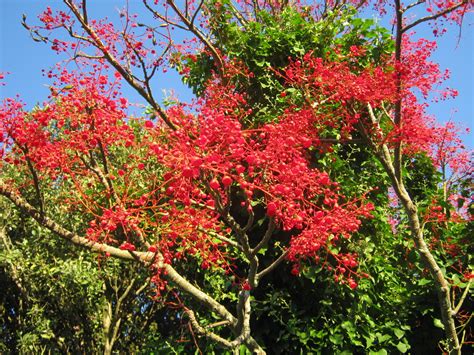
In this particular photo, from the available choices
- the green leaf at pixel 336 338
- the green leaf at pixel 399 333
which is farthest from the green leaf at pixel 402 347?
the green leaf at pixel 336 338

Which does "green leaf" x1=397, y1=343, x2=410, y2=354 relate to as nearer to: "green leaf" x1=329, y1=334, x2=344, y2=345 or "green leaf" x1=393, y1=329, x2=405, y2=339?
"green leaf" x1=393, y1=329, x2=405, y2=339

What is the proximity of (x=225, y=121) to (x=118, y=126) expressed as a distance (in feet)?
4.13

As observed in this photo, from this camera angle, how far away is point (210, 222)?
4207mm

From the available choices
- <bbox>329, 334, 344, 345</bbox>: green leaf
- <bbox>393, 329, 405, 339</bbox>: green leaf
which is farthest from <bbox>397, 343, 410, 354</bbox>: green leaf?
<bbox>329, 334, 344, 345</bbox>: green leaf

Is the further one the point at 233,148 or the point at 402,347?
the point at 402,347

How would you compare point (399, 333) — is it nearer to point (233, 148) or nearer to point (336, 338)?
point (336, 338)

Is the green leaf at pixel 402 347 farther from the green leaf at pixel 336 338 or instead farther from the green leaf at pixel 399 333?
the green leaf at pixel 336 338

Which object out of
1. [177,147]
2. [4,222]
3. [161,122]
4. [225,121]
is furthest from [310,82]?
[4,222]

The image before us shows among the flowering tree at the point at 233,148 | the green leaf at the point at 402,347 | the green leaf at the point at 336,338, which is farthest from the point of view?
the green leaf at the point at 402,347

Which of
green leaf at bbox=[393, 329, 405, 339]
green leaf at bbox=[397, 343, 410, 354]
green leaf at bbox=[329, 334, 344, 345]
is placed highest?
green leaf at bbox=[329, 334, 344, 345]

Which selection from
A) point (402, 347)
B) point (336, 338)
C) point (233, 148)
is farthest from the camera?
point (402, 347)

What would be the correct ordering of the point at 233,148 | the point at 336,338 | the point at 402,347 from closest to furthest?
the point at 233,148 < the point at 336,338 < the point at 402,347

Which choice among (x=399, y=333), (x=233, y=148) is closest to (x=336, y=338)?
(x=399, y=333)

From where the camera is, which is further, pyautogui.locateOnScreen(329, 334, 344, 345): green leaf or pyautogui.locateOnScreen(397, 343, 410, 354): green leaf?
pyautogui.locateOnScreen(397, 343, 410, 354): green leaf
